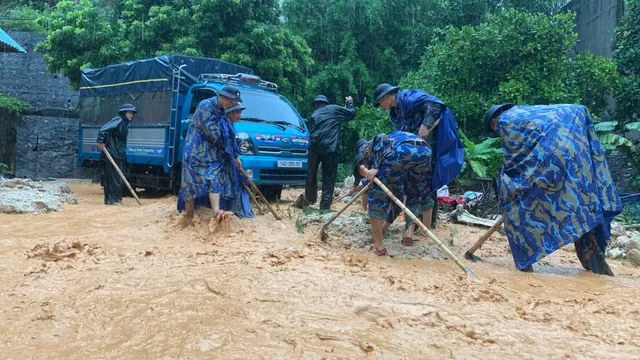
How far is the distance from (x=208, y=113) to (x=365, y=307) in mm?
3482

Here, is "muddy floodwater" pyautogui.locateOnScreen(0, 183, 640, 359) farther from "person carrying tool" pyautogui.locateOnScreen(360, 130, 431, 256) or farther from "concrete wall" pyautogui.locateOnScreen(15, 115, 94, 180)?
"concrete wall" pyautogui.locateOnScreen(15, 115, 94, 180)

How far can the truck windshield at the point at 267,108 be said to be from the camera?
8852 millimetres

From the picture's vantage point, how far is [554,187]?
4137 millimetres

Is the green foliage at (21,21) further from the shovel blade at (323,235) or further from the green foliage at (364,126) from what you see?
the shovel blade at (323,235)

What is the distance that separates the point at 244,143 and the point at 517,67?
5.92m

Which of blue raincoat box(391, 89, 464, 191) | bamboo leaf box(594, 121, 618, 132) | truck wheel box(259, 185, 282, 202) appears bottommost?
truck wheel box(259, 185, 282, 202)

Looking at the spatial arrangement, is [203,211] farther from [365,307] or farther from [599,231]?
[599,231]

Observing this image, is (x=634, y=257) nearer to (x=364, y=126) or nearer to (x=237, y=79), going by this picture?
(x=237, y=79)

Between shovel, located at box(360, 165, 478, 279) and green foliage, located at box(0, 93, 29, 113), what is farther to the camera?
green foliage, located at box(0, 93, 29, 113)

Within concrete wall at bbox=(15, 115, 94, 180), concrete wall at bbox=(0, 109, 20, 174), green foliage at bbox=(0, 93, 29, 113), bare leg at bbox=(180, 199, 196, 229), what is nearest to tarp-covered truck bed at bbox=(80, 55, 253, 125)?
concrete wall at bbox=(0, 109, 20, 174)

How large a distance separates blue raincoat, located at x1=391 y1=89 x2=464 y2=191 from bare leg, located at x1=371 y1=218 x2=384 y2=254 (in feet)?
2.79

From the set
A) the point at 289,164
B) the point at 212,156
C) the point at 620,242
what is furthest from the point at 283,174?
the point at 620,242

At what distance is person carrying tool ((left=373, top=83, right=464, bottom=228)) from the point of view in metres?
5.27

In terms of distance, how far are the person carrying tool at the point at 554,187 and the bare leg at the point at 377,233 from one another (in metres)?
1.09
